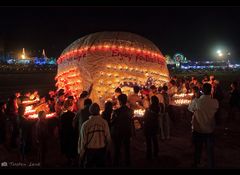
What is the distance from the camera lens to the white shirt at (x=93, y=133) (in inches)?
217

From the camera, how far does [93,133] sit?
18.1 ft

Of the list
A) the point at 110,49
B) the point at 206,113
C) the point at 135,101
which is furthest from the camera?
the point at 110,49

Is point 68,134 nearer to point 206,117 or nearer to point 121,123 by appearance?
point 121,123

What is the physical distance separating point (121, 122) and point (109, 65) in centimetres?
639

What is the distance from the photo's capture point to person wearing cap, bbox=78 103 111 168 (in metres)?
5.51

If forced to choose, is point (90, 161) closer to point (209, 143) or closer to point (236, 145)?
point (209, 143)

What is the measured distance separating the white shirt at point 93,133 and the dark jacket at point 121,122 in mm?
1700

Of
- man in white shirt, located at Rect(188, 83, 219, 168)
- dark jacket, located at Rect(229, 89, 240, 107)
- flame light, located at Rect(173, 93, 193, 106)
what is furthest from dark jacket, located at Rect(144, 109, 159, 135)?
dark jacket, located at Rect(229, 89, 240, 107)

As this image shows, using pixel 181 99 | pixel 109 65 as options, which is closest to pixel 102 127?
pixel 109 65

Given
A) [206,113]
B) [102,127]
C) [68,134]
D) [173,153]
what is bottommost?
[173,153]

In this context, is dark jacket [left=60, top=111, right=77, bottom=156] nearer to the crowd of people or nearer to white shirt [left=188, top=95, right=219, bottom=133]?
the crowd of people

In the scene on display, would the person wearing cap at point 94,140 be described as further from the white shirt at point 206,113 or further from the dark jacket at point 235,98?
the dark jacket at point 235,98

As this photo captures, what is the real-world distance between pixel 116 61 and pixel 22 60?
81904 mm

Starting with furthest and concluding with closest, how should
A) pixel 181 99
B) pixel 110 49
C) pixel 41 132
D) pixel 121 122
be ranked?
pixel 110 49, pixel 181 99, pixel 41 132, pixel 121 122
